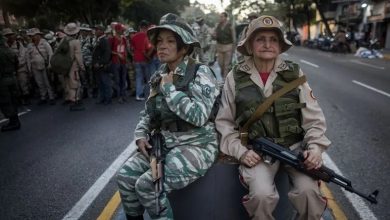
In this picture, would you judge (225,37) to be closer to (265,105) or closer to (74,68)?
(74,68)

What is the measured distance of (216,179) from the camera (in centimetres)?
299

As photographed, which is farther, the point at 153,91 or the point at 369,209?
the point at 369,209

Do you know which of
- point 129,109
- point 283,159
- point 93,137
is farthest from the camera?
point 129,109

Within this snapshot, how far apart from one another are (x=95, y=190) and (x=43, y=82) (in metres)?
6.63

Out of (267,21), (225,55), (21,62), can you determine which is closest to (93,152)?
(267,21)

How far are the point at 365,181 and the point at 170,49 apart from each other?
2.76 metres

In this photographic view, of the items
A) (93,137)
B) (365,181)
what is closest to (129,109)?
(93,137)

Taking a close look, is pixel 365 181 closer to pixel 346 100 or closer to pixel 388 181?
pixel 388 181

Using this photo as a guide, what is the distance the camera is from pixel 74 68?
923cm

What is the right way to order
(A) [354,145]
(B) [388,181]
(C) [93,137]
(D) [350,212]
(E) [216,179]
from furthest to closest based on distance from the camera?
1. (C) [93,137]
2. (A) [354,145]
3. (B) [388,181]
4. (D) [350,212]
5. (E) [216,179]

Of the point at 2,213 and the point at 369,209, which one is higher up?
the point at 2,213

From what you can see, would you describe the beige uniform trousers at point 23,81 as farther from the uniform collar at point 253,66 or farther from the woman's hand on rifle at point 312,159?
the woman's hand on rifle at point 312,159

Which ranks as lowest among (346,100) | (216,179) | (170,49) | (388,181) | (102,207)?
(346,100)

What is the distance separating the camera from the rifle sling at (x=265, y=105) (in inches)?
115
